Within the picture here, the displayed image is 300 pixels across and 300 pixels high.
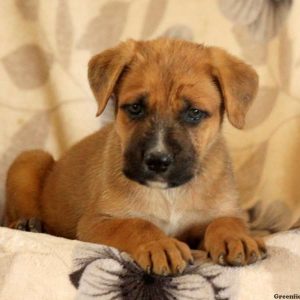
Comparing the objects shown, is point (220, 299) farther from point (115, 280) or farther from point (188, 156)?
point (188, 156)

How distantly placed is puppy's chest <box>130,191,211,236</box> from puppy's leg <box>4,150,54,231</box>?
28.7 inches

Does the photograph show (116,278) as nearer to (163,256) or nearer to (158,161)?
(163,256)

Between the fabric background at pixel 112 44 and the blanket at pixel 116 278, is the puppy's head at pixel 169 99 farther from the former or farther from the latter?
the fabric background at pixel 112 44

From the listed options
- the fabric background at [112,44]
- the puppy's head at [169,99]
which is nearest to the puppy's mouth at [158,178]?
the puppy's head at [169,99]

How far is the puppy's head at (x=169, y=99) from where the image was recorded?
95.6 inches

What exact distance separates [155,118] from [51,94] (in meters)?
1.29

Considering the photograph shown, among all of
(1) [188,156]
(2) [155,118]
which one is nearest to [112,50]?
(2) [155,118]

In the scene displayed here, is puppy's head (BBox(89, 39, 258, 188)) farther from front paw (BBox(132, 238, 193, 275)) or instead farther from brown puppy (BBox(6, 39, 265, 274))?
front paw (BBox(132, 238, 193, 275))

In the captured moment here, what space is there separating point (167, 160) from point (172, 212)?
445 millimetres

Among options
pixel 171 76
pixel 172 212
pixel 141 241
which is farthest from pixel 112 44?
pixel 141 241

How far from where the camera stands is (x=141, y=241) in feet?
7.83

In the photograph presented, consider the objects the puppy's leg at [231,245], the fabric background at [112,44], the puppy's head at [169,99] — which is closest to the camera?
the puppy's leg at [231,245]

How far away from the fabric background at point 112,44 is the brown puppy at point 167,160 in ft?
2.13

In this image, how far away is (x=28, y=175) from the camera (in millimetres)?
3379
